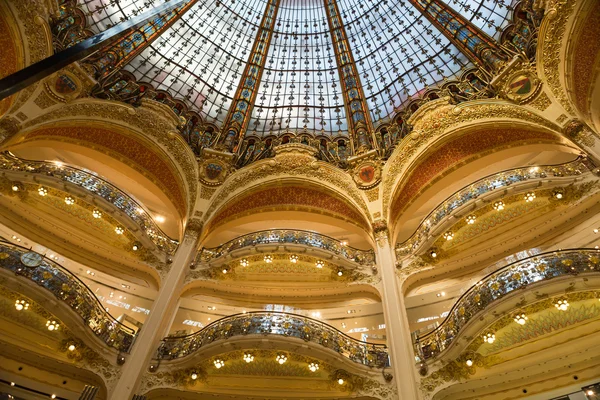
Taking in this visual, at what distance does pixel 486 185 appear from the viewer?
10562 millimetres

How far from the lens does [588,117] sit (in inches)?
400

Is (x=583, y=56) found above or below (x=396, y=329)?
above

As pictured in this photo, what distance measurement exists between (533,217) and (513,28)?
624 centimetres

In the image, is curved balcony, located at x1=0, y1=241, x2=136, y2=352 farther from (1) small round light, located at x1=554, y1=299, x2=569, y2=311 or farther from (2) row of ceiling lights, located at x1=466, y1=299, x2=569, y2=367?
(1) small round light, located at x1=554, y1=299, x2=569, y2=311

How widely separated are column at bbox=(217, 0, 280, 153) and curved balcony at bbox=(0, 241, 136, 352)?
6.94 meters

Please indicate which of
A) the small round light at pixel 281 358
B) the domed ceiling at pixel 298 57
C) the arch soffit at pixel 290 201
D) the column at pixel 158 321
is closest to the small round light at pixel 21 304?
the column at pixel 158 321

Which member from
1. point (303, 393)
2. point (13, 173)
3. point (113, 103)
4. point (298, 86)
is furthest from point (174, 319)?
point (298, 86)

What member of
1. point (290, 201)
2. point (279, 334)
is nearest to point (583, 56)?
point (290, 201)

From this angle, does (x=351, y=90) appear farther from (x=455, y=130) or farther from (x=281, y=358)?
(x=281, y=358)

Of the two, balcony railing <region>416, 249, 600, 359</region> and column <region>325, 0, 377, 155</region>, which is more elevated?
column <region>325, 0, 377, 155</region>

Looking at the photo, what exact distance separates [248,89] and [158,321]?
9970 mm

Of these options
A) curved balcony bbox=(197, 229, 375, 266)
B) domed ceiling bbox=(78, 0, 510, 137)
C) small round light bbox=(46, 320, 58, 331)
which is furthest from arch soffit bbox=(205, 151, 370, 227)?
small round light bbox=(46, 320, 58, 331)

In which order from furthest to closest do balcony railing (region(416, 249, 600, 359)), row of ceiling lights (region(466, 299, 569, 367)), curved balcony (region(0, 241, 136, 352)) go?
curved balcony (region(0, 241, 136, 352))
row of ceiling lights (region(466, 299, 569, 367))
balcony railing (region(416, 249, 600, 359))

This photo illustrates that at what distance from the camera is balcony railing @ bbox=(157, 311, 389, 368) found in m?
8.88
